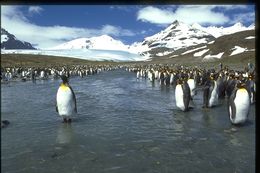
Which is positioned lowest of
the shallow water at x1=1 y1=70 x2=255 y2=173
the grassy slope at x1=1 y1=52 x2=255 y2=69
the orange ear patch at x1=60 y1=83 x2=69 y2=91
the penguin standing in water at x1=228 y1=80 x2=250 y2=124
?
the shallow water at x1=1 y1=70 x2=255 y2=173

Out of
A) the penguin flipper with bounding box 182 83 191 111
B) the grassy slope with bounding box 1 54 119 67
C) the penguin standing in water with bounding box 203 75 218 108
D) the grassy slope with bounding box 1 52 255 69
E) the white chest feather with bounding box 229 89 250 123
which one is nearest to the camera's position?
the white chest feather with bounding box 229 89 250 123

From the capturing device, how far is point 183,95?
12.4 m

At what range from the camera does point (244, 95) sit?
9578mm

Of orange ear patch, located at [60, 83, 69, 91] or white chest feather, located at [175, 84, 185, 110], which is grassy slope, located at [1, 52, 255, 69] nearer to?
white chest feather, located at [175, 84, 185, 110]

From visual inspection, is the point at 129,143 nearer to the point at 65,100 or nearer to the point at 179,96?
the point at 65,100

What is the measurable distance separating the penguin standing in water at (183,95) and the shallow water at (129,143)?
25 cm

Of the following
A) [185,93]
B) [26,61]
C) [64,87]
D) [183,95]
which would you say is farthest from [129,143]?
[26,61]

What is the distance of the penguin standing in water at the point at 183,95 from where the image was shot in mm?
12305

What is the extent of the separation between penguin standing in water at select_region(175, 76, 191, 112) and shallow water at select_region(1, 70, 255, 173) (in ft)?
0.84

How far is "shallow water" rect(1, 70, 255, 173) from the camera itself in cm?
616

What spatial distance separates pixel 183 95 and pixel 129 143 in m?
4.91

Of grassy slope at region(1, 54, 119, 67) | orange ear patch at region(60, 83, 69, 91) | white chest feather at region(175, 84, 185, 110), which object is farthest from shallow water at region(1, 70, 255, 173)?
grassy slope at region(1, 54, 119, 67)

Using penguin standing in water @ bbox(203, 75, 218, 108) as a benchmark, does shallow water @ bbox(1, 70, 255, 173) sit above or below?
below

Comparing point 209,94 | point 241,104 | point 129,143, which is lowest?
point 129,143
